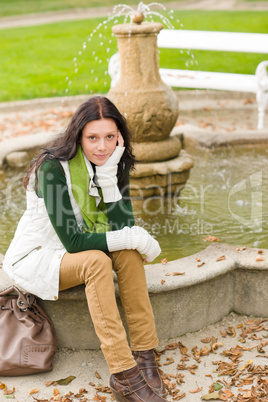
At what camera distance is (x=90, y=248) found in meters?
2.94

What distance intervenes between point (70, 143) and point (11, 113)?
19.9 ft

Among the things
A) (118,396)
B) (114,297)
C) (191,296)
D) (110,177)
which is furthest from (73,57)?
(118,396)

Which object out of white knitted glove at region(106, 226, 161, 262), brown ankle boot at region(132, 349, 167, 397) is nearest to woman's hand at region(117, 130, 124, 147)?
white knitted glove at region(106, 226, 161, 262)

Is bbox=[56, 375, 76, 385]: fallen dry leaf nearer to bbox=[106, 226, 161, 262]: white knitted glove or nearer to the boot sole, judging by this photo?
the boot sole

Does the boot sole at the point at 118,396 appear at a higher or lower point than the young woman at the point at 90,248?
lower

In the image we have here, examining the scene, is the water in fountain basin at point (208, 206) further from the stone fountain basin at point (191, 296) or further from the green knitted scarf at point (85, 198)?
the green knitted scarf at point (85, 198)

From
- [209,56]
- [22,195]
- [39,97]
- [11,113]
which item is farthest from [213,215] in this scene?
[209,56]

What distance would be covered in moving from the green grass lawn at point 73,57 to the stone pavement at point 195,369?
5726 mm

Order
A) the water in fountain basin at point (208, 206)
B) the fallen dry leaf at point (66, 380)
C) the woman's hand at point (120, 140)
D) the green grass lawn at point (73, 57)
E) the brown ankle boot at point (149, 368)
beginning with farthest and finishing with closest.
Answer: the green grass lawn at point (73, 57) < the water in fountain basin at point (208, 206) < the woman's hand at point (120, 140) < the fallen dry leaf at point (66, 380) < the brown ankle boot at point (149, 368)

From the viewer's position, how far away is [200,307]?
340 centimetres

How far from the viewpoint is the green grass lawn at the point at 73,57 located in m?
10.6

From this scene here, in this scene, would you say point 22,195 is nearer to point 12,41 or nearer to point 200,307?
point 200,307

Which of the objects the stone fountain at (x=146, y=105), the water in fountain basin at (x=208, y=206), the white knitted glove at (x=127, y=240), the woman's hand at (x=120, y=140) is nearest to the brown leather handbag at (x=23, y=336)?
the white knitted glove at (x=127, y=240)

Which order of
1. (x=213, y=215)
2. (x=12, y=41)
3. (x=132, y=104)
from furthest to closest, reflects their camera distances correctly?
1. (x=12, y=41)
2. (x=213, y=215)
3. (x=132, y=104)
